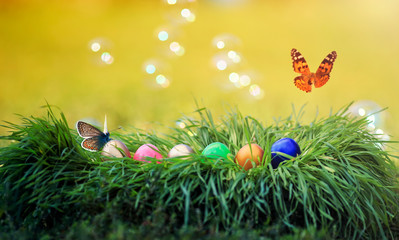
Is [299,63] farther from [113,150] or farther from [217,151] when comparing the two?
[113,150]

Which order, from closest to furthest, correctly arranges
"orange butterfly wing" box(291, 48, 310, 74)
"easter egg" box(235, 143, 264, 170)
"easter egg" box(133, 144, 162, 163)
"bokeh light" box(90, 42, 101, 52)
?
"easter egg" box(235, 143, 264, 170), "orange butterfly wing" box(291, 48, 310, 74), "easter egg" box(133, 144, 162, 163), "bokeh light" box(90, 42, 101, 52)

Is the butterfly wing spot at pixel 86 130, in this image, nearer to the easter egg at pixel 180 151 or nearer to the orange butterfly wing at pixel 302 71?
the easter egg at pixel 180 151

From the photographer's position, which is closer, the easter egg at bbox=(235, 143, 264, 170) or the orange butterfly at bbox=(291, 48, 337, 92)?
the easter egg at bbox=(235, 143, 264, 170)

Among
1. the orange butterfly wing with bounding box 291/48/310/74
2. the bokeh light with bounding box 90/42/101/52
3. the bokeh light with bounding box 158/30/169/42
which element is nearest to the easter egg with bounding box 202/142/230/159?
the orange butterfly wing with bounding box 291/48/310/74

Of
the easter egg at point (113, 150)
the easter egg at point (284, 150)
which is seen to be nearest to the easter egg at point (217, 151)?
the easter egg at point (284, 150)

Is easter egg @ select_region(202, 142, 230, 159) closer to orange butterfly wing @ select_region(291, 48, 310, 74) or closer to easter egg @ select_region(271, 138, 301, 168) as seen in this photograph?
easter egg @ select_region(271, 138, 301, 168)

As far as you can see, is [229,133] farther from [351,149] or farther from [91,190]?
[91,190]

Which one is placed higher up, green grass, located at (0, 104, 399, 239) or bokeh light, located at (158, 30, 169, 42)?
bokeh light, located at (158, 30, 169, 42)
